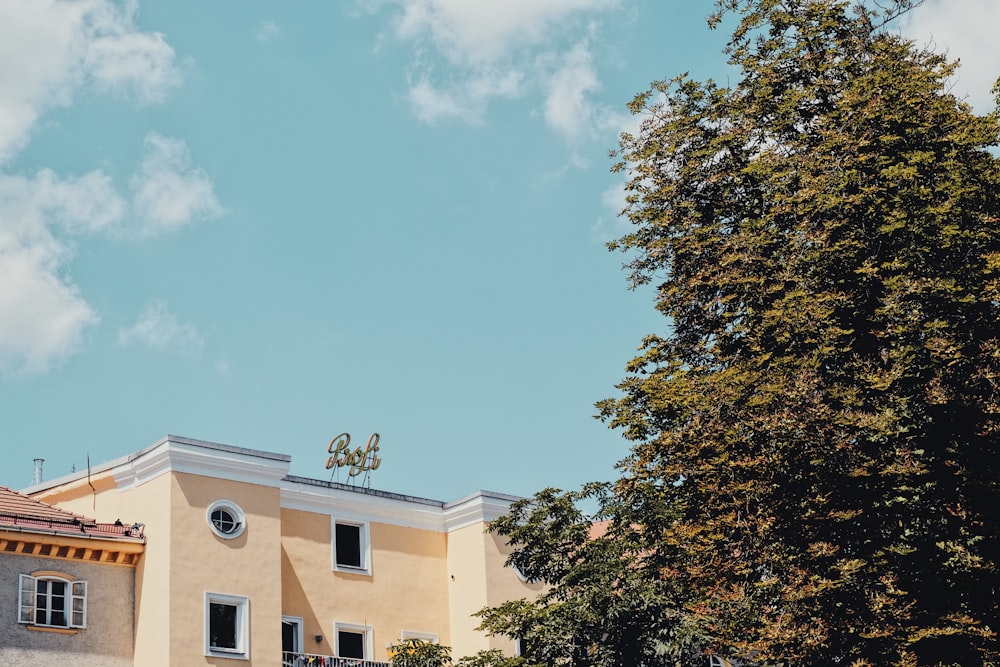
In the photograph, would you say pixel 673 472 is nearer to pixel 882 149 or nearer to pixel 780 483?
pixel 780 483

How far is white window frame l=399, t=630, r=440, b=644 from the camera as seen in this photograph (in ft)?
143

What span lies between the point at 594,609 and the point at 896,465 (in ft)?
28.8

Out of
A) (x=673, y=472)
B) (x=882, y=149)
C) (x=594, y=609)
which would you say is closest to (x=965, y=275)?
(x=882, y=149)

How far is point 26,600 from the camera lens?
35.6m

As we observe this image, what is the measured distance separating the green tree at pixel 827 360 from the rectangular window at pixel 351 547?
40.1 ft

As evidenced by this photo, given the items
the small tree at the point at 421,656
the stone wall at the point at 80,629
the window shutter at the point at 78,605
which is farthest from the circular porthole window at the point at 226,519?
the small tree at the point at 421,656

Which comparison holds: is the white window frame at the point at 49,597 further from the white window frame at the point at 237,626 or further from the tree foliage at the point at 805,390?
the tree foliage at the point at 805,390

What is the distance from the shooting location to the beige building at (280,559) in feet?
123

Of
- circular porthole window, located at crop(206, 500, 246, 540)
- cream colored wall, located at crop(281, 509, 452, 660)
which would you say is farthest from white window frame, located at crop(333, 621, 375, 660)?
circular porthole window, located at crop(206, 500, 246, 540)

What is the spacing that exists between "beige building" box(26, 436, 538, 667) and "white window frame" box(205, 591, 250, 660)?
38mm

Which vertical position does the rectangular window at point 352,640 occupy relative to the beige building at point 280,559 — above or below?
below

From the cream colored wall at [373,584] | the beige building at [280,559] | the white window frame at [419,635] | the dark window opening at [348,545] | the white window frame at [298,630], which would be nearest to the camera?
the beige building at [280,559]

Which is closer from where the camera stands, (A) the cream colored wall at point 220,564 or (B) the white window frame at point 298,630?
(A) the cream colored wall at point 220,564

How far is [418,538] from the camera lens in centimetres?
4534
